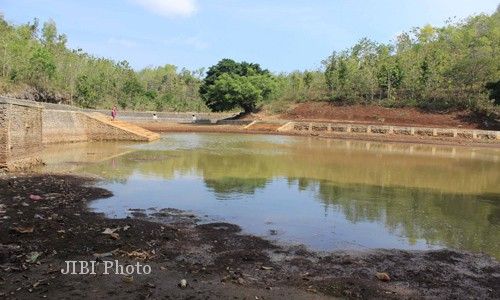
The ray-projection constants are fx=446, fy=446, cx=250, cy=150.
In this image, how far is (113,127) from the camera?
29.2m

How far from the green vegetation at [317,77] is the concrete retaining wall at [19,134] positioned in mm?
19207

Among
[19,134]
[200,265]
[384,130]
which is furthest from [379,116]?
[200,265]

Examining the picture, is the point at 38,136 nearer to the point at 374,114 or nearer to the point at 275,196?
the point at 275,196

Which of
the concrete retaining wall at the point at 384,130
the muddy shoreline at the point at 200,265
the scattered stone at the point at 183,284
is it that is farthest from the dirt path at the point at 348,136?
the scattered stone at the point at 183,284

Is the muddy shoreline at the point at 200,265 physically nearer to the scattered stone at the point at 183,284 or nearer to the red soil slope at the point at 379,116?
the scattered stone at the point at 183,284

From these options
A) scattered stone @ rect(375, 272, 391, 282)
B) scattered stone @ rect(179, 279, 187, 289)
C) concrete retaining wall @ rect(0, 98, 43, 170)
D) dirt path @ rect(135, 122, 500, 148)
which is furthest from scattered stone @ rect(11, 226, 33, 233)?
dirt path @ rect(135, 122, 500, 148)

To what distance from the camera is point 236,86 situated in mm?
46938

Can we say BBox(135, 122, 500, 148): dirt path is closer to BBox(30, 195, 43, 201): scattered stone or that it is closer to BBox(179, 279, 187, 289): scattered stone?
BBox(30, 195, 43, 201): scattered stone

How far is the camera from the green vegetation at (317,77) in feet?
145

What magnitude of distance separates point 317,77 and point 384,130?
23.1 meters

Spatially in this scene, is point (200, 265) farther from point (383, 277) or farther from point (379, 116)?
point (379, 116)

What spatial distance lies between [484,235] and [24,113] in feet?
45.0

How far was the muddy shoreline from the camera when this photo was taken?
542 centimetres

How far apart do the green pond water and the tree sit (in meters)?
24.1
